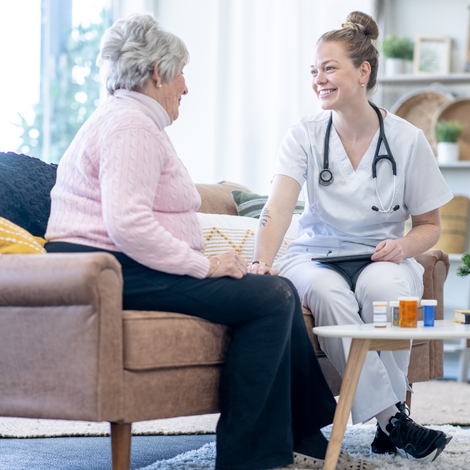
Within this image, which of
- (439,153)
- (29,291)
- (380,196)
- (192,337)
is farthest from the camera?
(439,153)

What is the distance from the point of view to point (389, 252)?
1.76 meters

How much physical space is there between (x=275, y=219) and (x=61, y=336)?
77 centimetres

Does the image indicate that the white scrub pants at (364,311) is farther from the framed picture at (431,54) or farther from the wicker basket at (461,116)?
the framed picture at (431,54)

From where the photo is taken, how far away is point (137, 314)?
1303mm

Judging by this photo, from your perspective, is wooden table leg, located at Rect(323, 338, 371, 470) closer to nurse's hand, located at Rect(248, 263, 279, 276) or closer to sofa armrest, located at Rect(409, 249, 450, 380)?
nurse's hand, located at Rect(248, 263, 279, 276)

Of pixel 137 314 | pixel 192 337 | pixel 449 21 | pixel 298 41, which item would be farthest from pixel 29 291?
pixel 449 21

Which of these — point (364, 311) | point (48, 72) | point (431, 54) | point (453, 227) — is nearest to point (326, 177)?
point (364, 311)

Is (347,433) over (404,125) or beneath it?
beneath

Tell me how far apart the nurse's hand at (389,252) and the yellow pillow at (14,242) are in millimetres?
871

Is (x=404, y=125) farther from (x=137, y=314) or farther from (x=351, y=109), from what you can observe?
(x=137, y=314)

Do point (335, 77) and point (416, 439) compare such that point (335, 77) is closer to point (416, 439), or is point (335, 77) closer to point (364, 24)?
point (364, 24)

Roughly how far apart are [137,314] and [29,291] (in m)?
0.21

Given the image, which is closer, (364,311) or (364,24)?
(364,311)

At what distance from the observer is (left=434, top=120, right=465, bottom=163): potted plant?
11.1ft
